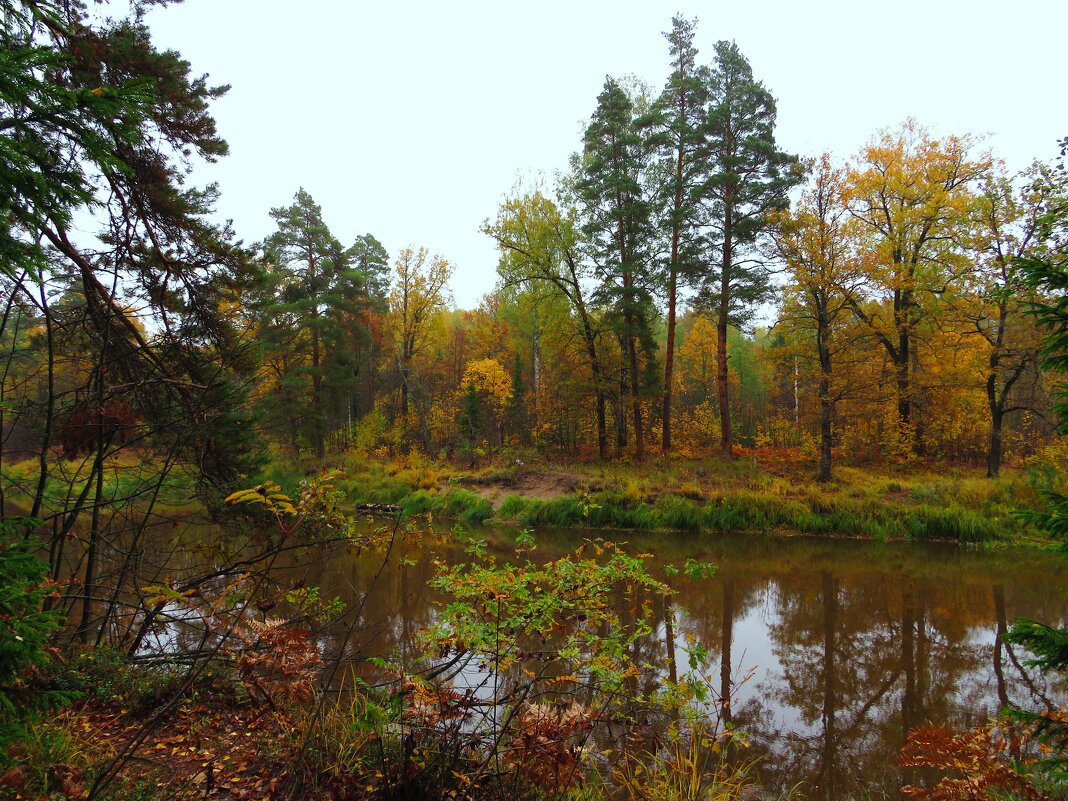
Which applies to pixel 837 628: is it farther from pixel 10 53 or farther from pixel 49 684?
pixel 10 53

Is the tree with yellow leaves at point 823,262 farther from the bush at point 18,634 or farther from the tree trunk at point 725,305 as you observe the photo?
the bush at point 18,634

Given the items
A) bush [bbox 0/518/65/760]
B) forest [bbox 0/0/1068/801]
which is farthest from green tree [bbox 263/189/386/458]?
bush [bbox 0/518/65/760]

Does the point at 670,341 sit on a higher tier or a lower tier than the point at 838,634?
higher

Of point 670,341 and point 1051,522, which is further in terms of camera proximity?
point 670,341

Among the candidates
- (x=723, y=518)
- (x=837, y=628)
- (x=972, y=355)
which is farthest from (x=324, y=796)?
(x=972, y=355)

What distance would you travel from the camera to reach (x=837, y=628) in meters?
7.07

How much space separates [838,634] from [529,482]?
11339mm

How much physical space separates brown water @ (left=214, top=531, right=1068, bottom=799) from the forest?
7 cm

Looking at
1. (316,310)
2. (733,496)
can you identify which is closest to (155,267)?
(733,496)

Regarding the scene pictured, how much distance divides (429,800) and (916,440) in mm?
19697

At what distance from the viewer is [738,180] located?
15.6 metres

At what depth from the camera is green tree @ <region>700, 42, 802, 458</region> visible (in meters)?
15.7

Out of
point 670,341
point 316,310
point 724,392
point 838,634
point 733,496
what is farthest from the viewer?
point 316,310

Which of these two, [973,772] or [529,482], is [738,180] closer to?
[529,482]
